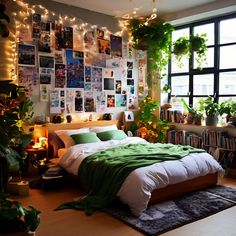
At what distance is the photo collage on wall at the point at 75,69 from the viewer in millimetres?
4906

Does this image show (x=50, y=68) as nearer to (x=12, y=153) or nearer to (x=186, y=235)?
(x=12, y=153)

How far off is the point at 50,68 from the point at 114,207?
2.70 m

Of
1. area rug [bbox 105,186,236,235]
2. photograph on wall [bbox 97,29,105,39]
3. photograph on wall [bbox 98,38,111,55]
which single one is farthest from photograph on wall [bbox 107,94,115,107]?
area rug [bbox 105,186,236,235]

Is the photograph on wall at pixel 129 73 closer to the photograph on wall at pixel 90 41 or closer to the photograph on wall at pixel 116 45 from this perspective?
the photograph on wall at pixel 116 45

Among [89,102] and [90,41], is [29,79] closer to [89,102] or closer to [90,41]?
[89,102]

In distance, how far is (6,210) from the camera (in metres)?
2.10

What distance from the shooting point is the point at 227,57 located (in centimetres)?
548

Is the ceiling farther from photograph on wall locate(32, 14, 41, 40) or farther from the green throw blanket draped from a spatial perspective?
the green throw blanket draped

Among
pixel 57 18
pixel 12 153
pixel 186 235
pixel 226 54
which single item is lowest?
pixel 186 235

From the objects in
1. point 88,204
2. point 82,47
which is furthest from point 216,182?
point 82,47

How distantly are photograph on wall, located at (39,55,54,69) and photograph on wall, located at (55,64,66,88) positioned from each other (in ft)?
0.36

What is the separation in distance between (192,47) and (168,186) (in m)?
3.03

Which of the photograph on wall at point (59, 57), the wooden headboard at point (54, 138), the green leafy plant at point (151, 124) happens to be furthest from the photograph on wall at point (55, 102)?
the green leafy plant at point (151, 124)

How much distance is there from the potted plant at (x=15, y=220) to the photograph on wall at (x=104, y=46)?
402 cm
